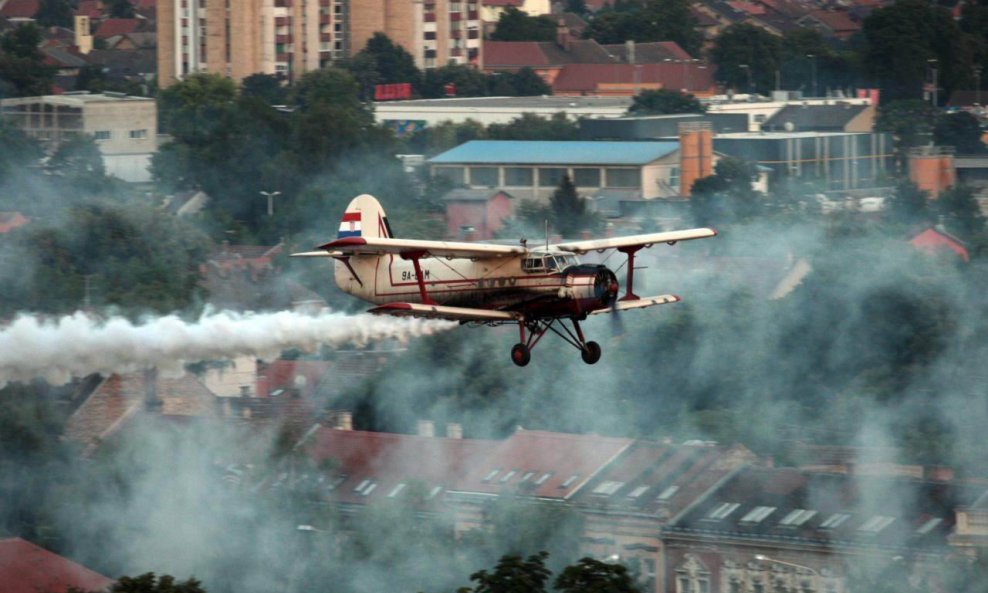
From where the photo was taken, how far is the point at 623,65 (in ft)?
518

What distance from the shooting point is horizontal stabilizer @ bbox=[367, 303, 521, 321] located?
3247 cm

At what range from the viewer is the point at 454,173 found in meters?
109

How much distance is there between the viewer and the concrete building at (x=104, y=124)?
4587 inches

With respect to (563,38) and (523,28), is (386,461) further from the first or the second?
(523,28)

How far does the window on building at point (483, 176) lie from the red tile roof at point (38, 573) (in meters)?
58.0

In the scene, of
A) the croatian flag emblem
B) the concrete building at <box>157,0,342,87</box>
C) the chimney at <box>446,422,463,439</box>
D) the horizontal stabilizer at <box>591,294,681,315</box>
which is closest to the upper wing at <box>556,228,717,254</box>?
the horizontal stabilizer at <box>591,294,681,315</box>

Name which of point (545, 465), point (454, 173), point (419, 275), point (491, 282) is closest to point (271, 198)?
point (454, 173)

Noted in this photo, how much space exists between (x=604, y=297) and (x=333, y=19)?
123m

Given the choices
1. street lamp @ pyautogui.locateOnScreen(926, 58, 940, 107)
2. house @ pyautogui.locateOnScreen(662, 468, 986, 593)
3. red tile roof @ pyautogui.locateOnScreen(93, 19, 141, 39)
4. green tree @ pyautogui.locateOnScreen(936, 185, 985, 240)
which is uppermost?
red tile roof @ pyautogui.locateOnScreen(93, 19, 141, 39)

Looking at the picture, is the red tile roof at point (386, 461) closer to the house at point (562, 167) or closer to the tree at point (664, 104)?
the house at point (562, 167)

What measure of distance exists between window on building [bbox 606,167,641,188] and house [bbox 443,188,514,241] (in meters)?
7.45

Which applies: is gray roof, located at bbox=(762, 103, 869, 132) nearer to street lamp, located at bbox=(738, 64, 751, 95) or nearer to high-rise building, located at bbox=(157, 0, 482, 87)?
street lamp, located at bbox=(738, 64, 751, 95)

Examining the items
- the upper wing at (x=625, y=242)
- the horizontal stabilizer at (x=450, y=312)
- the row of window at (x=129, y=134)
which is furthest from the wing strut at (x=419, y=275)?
the row of window at (x=129, y=134)

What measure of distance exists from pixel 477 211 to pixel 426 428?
1200 inches
